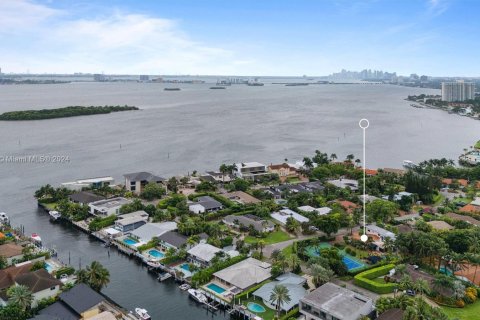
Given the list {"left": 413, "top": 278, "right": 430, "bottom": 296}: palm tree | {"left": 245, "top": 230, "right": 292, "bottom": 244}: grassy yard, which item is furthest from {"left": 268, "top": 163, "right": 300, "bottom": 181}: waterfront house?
{"left": 413, "top": 278, "right": 430, "bottom": 296}: palm tree

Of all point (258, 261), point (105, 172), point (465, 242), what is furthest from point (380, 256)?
point (105, 172)

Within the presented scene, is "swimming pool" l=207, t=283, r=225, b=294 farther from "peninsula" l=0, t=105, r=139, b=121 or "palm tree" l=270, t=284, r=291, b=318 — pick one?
"peninsula" l=0, t=105, r=139, b=121

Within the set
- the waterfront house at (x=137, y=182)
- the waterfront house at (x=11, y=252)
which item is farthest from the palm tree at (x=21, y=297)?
the waterfront house at (x=137, y=182)

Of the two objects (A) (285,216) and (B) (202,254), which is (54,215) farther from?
(A) (285,216)

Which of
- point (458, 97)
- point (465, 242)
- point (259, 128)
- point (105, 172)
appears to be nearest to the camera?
point (465, 242)

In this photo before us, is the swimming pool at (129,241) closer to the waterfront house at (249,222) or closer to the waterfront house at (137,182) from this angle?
the waterfront house at (249,222)

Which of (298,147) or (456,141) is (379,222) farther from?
(456,141)
